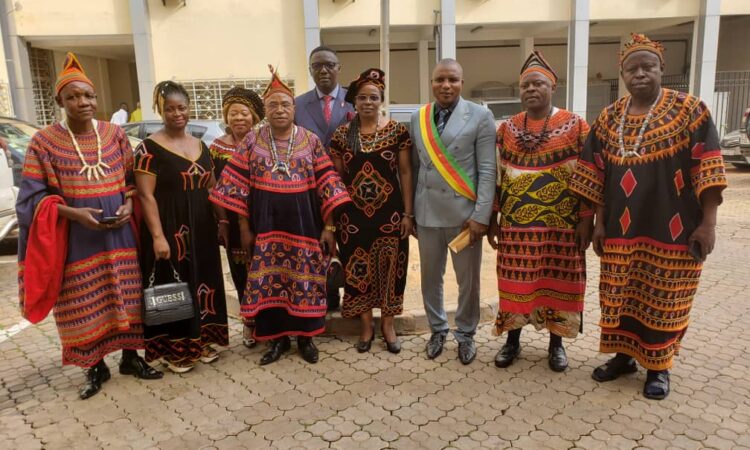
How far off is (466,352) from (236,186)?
73.8 inches

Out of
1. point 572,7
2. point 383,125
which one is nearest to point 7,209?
point 383,125

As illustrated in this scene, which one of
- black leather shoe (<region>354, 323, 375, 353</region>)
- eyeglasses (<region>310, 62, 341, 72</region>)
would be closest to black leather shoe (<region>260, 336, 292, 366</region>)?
black leather shoe (<region>354, 323, 375, 353</region>)

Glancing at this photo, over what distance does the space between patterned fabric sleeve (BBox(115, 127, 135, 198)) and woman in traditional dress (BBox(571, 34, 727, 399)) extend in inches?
106

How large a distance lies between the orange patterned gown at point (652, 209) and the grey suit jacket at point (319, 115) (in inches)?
70.6

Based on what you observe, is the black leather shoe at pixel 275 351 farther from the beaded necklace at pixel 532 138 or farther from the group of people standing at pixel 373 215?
the beaded necklace at pixel 532 138

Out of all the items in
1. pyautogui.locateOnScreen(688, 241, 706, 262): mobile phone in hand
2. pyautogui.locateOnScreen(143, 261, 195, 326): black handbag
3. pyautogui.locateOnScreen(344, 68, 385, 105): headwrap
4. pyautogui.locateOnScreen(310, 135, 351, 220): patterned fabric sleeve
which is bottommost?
pyautogui.locateOnScreen(143, 261, 195, 326): black handbag

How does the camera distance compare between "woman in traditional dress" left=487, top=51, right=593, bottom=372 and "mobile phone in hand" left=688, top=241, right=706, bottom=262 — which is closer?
"mobile phone in hand" left=688, top=241, right=706, bottom=262

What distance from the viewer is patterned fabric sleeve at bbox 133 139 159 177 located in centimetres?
342

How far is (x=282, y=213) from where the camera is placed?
3.62 m

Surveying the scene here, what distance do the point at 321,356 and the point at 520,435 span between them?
5.14 feet

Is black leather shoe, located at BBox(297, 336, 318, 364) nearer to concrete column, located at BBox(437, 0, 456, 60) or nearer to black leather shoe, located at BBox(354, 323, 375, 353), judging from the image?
black leather shoe, located at BBox(354, 323, 375, 353)

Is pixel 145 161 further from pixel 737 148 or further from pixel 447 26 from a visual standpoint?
pixel 737 148

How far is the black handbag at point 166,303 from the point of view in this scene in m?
3.43

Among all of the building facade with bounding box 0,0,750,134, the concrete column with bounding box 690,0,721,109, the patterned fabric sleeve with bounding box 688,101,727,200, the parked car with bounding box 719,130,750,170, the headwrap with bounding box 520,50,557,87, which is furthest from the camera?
the concrete column with bounding box 690,0,721,109
